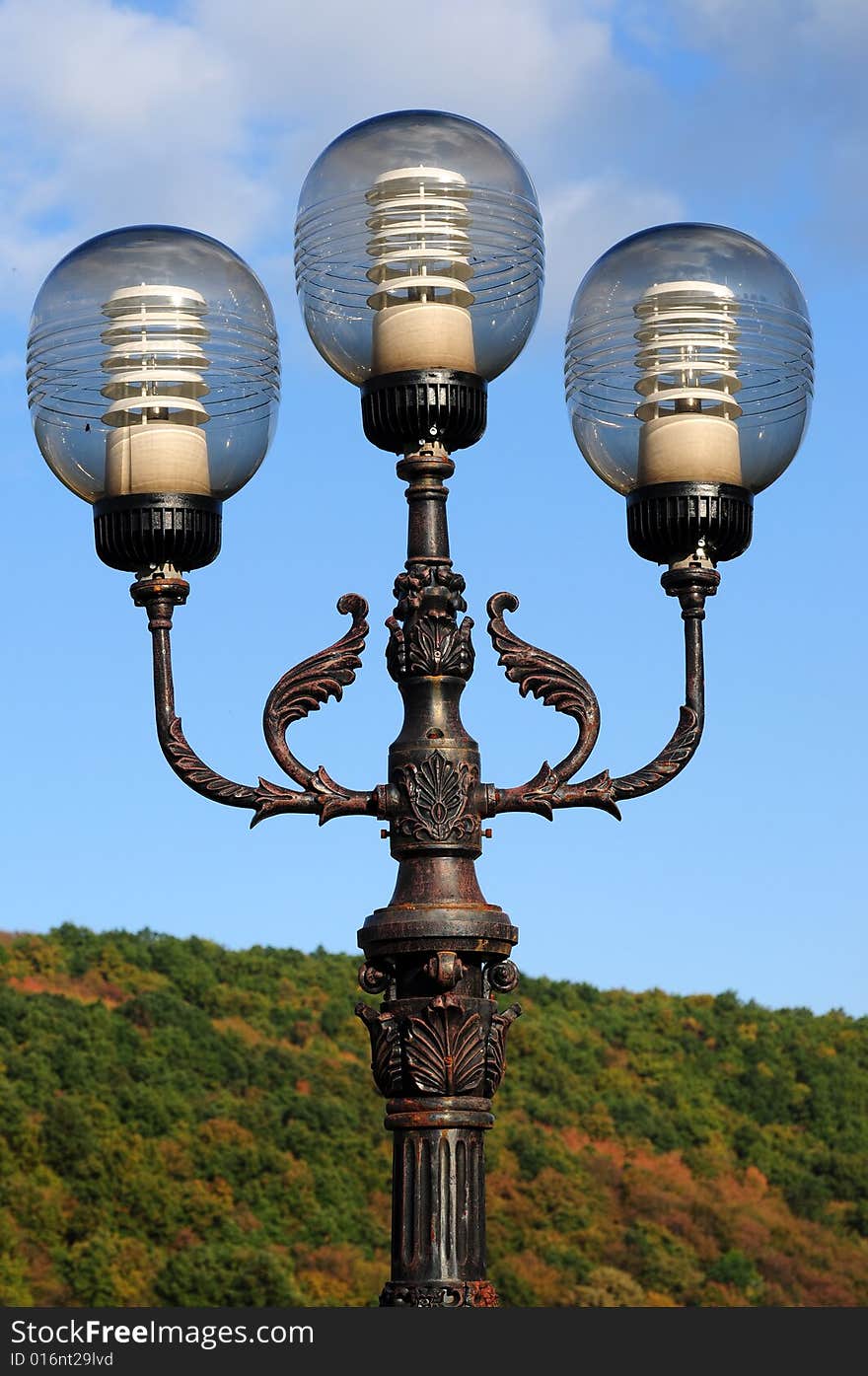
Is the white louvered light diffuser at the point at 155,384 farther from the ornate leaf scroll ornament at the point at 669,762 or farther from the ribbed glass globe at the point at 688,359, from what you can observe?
the ornate leaf scroll ornament at the point at 669,762

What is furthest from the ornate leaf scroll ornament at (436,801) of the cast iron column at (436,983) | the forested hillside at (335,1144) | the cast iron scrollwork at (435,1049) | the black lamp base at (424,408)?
the forested hillside at (335,1144)

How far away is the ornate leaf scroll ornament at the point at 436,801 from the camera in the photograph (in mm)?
4277

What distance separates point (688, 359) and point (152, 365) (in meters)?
1.18

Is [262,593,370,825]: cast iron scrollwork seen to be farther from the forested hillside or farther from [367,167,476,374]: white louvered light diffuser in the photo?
the forested hillside

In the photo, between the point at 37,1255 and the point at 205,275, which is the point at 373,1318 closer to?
the point at 205,275

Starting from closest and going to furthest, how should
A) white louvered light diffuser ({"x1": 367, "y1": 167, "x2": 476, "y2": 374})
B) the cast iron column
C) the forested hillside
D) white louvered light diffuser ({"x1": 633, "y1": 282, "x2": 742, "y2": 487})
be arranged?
the cast iron column < white louvered light diffuser ({"x1": 367, "y1": 167, "x2": 476, "y2": 374}) < white louvered light diffuser ({"x1": 633, "y1": 282, "x2": 742, "y2": 487}) < the forested hillside

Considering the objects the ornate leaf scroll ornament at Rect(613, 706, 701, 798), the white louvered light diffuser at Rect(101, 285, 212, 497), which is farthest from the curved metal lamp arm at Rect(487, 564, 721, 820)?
the white louvered light diffuser at Rect(101, 285, 212, 497)

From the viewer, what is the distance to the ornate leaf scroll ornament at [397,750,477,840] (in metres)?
4.28

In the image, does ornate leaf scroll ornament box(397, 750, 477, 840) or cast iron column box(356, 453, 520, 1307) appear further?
ornate leaf scroll ornament box(397, 750, 477, 840)

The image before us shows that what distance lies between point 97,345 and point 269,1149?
2769cm

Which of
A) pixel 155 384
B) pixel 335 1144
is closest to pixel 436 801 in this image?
pixel 155 384

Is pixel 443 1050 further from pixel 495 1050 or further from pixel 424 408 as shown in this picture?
pixel 424 408

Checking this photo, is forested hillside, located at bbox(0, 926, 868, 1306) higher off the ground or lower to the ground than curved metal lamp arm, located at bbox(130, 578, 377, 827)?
higher

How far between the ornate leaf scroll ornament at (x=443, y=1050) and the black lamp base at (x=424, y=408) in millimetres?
1190
